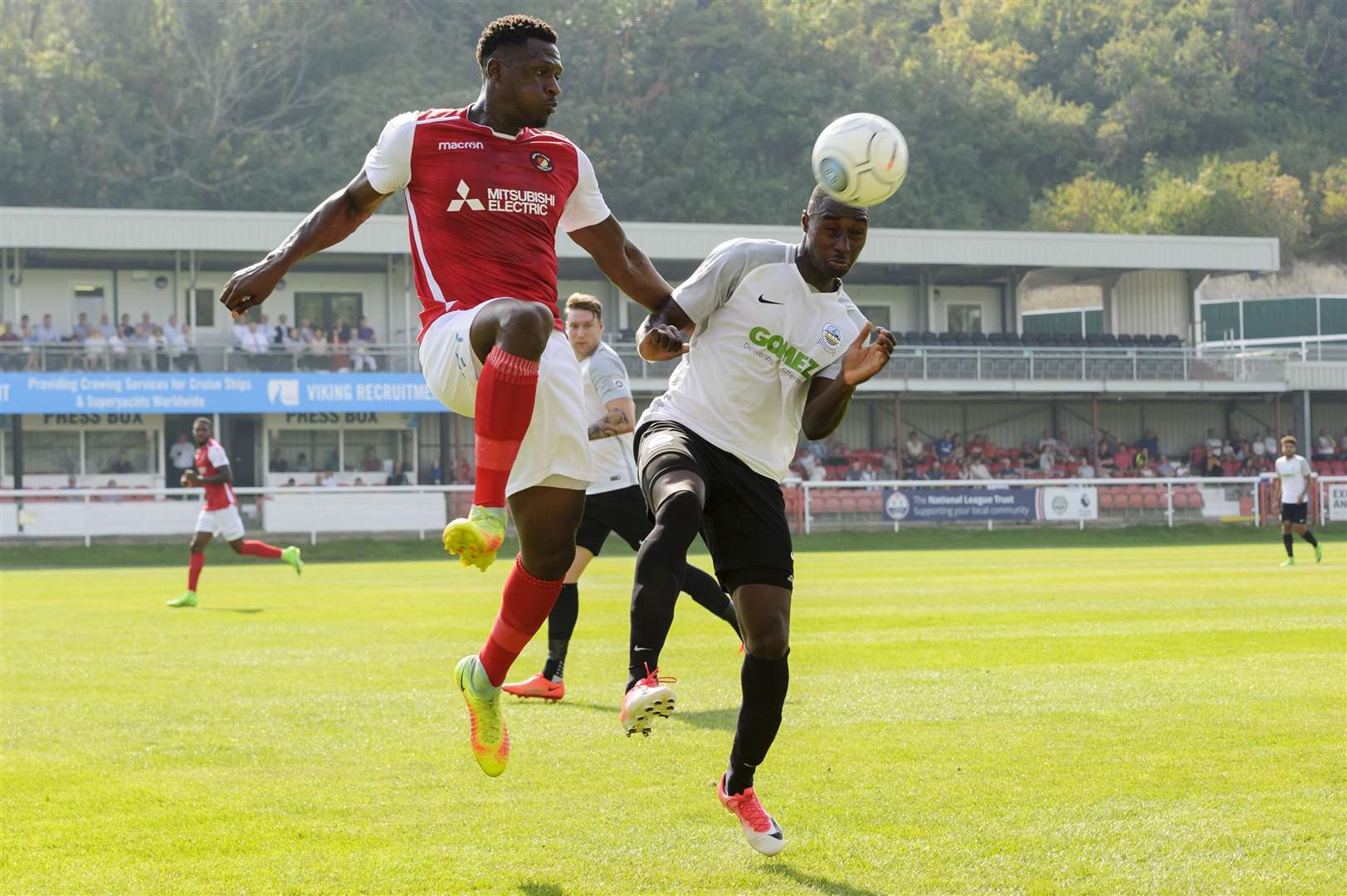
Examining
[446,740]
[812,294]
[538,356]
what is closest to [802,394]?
[812,294]

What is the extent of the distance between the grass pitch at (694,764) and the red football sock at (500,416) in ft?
4.20

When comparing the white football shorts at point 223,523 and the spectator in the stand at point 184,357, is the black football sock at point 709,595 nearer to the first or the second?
the white football shorts at point 223,523

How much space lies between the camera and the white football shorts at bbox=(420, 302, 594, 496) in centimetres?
558

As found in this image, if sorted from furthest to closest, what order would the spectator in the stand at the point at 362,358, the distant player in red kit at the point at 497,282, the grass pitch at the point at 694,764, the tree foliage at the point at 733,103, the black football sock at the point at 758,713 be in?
the tree foliage at the point at 733,103 < the spectator in the stand at the point at 362,358 < the black football sock at the point at 758,713 < the distant player in red kit at the point at 497,282 < the grass pitch at the point at 694,764

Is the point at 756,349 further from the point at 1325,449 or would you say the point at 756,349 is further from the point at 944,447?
the point at 1325,449

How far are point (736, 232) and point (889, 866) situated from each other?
43.3 m

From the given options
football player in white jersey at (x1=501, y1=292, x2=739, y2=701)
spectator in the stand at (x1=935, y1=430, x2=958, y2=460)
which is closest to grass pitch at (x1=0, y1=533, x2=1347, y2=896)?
football player in white jersey at (x1=501, y1=292, x2=739, y2=701)

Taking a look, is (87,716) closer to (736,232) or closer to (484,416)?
(484,416)

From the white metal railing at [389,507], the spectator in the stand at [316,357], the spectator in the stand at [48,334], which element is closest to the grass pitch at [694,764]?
the white metal railing at [389,507]

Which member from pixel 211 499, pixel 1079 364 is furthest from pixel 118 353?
pixel 1079 364

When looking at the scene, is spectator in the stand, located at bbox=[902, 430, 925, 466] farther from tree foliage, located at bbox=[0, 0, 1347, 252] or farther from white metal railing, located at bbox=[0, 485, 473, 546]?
tree foliage, located at bbox=[0, 0, 1347, 252]

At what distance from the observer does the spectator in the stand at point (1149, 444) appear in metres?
47.6

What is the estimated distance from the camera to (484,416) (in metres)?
5.44

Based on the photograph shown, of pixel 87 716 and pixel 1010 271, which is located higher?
pixel 1010 271
